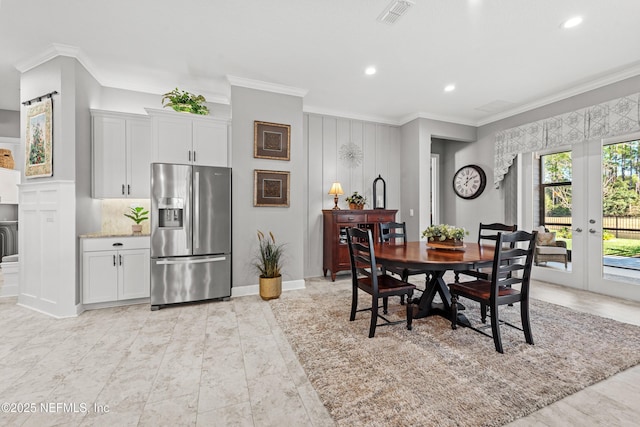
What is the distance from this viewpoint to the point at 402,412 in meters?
1.61

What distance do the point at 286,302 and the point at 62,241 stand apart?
2558mm

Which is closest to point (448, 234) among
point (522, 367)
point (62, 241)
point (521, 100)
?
point (522, 367)

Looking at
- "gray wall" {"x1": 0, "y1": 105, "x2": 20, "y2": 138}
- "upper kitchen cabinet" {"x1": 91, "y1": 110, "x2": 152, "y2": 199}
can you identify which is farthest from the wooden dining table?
"gray wall" {"x1": 0, "y1": 105, "x2": 20, "y2": 138}

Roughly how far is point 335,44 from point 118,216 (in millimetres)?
3521

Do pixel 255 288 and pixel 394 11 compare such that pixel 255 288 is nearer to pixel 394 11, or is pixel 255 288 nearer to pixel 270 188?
pixel 270 188

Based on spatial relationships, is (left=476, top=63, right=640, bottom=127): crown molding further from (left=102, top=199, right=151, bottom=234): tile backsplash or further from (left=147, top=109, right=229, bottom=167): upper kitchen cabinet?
(left=102, top=199, right=151, bottom=234): tile backsplash

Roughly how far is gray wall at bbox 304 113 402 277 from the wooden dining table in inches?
76.8

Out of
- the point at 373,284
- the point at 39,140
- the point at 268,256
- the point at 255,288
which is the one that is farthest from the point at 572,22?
the point at 39,140

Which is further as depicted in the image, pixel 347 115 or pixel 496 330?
pixel 347 115

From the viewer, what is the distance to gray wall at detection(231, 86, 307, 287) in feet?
12.5

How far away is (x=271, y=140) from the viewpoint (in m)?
3.97

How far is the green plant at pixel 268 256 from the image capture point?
3684 millimetres

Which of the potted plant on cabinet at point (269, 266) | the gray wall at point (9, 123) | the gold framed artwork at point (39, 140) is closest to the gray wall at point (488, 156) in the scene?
the potted plant on cabinet at point (269, 266)

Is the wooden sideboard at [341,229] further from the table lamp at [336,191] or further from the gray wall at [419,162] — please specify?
the gray wall at [419,162]
